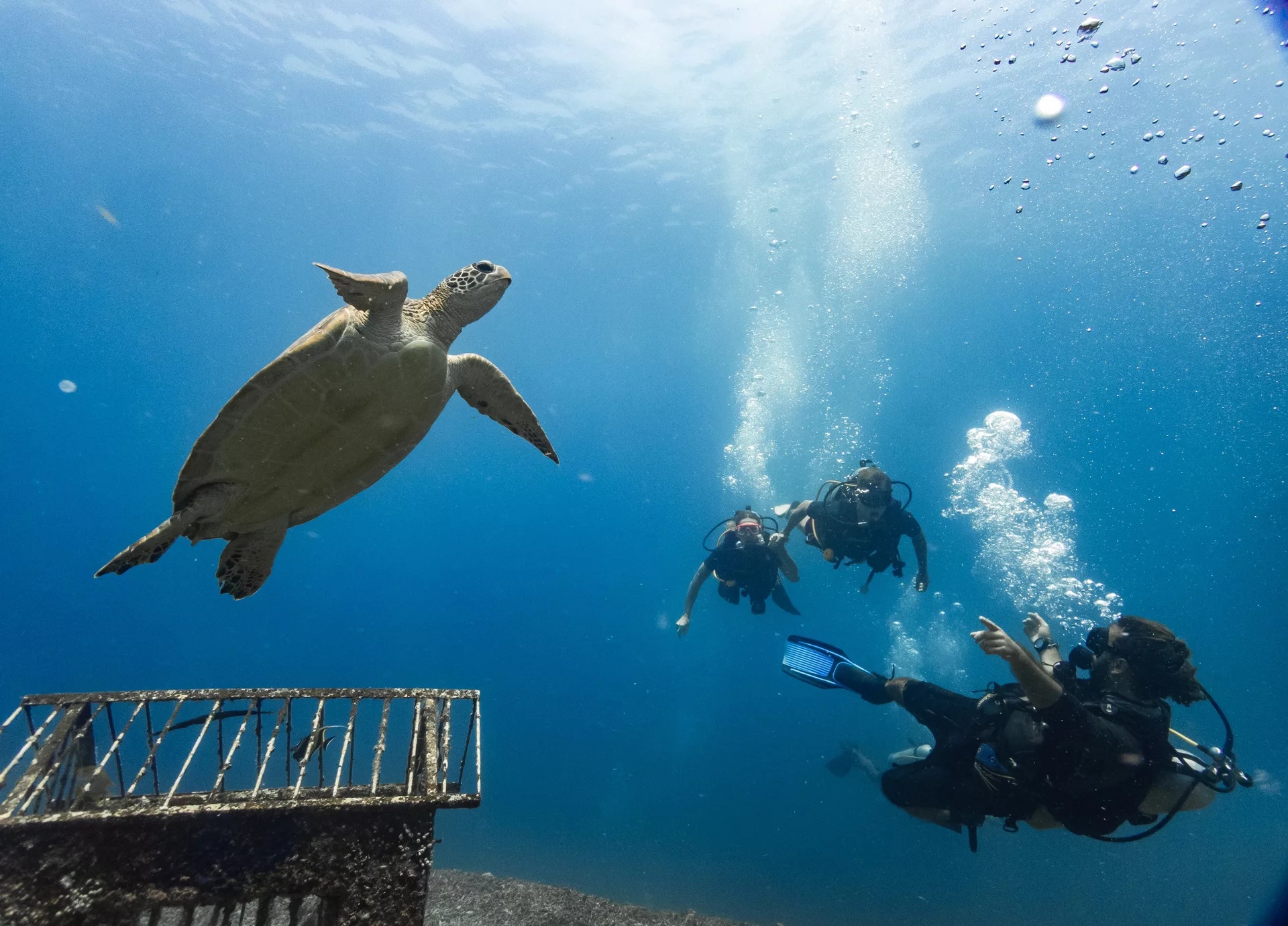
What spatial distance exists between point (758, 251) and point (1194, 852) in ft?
199

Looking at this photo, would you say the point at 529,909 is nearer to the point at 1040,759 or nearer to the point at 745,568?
the point at 745,568

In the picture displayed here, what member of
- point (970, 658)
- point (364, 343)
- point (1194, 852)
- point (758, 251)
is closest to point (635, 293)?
point (758, 251)

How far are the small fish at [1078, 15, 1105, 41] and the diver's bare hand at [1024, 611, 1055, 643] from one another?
46.8ft

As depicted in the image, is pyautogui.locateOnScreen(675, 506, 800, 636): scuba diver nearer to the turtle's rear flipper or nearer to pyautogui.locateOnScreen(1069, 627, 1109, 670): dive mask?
pyautogui.locateOnScreen(1069, 627, 1109, 670): dive mask

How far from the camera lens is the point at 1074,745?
445 cm

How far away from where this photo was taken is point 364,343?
384 centimetres

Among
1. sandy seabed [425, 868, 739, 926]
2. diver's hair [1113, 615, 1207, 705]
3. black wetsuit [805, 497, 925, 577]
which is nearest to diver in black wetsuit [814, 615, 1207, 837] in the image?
diver's hair [1113, 615, 1207, 705]

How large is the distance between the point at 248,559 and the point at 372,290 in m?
3.32

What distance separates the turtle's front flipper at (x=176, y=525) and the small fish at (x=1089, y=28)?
18.5m

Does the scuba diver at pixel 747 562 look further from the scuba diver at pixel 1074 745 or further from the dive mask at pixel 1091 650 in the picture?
the dive mask at pixel 1091 650

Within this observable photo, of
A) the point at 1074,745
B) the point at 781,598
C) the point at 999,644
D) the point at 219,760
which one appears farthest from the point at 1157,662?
the point at 219,760

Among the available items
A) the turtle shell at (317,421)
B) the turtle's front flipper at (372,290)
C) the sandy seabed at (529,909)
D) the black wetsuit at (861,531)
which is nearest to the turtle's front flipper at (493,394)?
the turtle shell at (317,421)

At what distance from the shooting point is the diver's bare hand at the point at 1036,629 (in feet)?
18.6

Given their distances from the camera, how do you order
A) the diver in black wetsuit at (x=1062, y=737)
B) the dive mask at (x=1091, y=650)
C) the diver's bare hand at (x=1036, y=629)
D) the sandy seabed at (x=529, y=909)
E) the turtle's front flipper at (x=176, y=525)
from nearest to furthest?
the turtle's front flipper at (x=176, y=525) → the diver in black wetsuit at (x=1062, y=737) → the dive mask at (x=1091, y=650) → the diver's bare hand at (x=1036, y=629) → the sandy seabed at (x=529, y=909)
